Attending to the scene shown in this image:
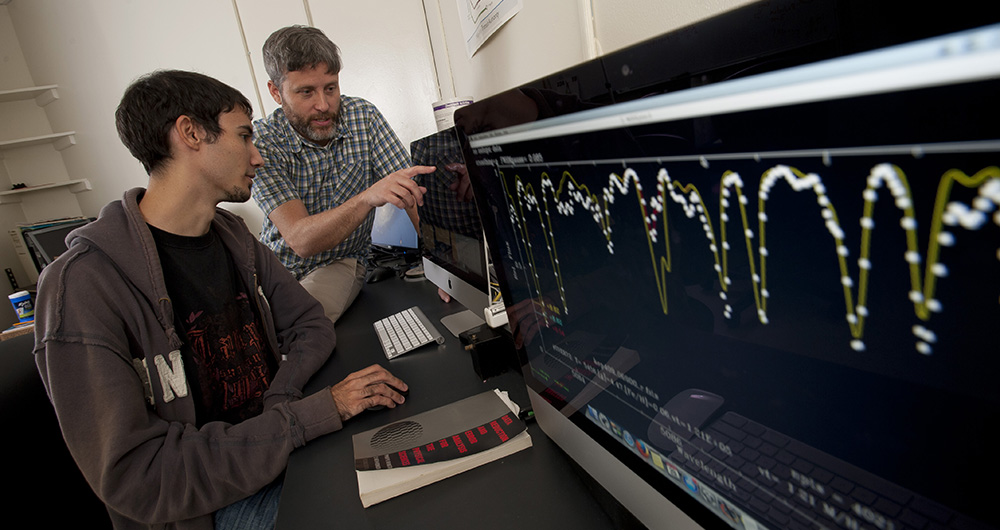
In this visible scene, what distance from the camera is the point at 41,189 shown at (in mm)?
3523

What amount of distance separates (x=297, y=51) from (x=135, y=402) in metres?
1.24

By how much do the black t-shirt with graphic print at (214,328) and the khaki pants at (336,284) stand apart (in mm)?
316

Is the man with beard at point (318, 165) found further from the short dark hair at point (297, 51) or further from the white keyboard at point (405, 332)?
the white keyboard at point (405, 332)

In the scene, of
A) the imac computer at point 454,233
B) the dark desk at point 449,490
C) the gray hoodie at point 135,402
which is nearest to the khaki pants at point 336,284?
the imac computer at point 454,233

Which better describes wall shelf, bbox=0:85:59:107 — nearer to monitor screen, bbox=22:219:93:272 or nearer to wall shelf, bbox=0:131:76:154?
wall shelf, bbox=0:131:76:154

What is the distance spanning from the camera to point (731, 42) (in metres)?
0.24

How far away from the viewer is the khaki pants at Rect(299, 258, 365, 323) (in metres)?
1.57

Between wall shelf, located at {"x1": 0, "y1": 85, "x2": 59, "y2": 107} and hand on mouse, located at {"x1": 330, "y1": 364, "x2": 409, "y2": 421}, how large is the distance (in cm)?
388

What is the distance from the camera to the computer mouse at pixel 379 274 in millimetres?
1949

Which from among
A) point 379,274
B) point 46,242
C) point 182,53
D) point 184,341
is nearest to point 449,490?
point 184,341

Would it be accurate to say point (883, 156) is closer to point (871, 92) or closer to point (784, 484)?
point (871, 92)

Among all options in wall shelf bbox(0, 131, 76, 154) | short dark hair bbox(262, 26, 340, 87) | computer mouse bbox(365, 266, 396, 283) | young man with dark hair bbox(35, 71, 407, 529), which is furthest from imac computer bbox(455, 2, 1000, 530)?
wall shelf bbox(0, 131, 76, 154)

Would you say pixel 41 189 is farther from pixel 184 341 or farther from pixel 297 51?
pixel 184 341

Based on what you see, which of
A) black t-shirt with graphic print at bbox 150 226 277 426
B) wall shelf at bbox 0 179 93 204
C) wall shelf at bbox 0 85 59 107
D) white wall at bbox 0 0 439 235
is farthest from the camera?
wall shelf at bbox 0 179 93 204
